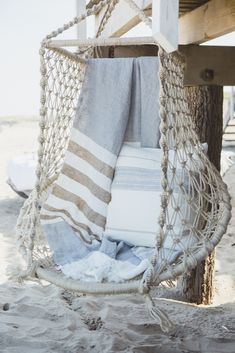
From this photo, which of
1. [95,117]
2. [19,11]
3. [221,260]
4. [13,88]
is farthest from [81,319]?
[13,88]

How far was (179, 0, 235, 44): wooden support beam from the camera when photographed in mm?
2178

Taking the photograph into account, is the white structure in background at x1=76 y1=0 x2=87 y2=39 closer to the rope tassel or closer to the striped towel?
the striped towel

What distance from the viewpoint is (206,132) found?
9.30 ft

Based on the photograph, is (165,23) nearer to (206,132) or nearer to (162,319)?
(162,319)

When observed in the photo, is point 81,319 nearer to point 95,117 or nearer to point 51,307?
point 51,307

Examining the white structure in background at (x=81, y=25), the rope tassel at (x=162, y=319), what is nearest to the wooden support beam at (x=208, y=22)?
Answer: the white structure in background at (x=81, y=25)

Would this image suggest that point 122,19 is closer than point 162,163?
No

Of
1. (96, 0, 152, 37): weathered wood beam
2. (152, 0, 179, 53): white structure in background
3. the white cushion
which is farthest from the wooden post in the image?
(152, 0, 179, 53): white structure in background

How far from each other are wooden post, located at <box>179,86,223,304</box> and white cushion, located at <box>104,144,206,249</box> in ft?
2.69

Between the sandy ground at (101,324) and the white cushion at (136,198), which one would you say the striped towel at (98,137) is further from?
the sandy ground at (101,324)

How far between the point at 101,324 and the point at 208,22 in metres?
1.35

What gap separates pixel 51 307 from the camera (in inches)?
99.9

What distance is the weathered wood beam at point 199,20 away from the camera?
7.19ft

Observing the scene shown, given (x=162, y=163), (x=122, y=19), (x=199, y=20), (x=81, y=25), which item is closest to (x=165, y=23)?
(x=162, y=163)
